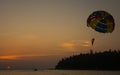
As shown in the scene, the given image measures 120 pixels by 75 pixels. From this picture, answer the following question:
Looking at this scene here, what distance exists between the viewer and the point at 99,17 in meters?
48.6

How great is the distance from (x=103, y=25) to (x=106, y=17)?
5.02ft

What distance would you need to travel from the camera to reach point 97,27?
49344 mm

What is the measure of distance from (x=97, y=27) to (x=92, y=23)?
3.79ft

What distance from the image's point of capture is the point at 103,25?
4894cm

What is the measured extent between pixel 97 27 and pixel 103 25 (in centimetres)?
103

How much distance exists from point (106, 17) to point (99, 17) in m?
1.15

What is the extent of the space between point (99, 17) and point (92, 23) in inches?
73.6

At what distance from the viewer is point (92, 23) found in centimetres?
4994

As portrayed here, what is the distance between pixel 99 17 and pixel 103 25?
1.45m

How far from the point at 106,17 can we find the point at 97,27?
234cm

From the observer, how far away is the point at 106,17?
158 ft
